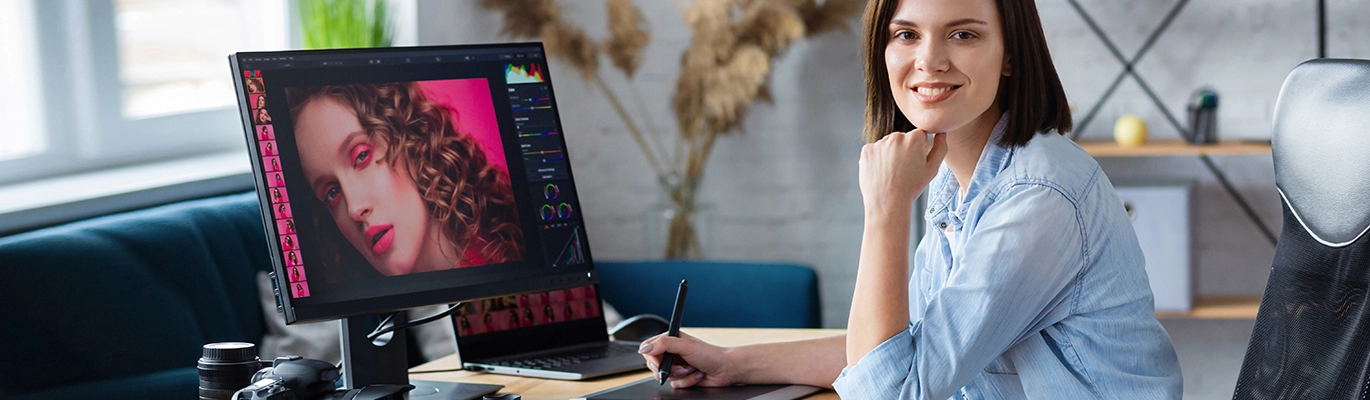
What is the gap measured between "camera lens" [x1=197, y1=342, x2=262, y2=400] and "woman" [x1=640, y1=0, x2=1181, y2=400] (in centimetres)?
62

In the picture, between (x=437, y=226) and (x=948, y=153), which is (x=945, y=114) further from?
(x=437, y=226)

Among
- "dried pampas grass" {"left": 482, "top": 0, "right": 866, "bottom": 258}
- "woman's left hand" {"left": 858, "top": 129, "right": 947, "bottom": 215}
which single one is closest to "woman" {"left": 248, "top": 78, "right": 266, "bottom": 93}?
"woman's left hand" {"left": 858, "top": 129, "right": 947, "bottom": 215}

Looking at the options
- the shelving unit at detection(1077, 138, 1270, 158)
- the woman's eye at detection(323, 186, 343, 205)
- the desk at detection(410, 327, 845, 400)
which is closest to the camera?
the woman's eye at detection(323, 186, 343, 205)

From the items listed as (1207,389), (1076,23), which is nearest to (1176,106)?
(1076,23)

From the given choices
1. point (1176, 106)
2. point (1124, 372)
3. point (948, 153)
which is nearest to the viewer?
point (1124, 372)

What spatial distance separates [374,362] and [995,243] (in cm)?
69

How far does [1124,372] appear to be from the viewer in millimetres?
1304

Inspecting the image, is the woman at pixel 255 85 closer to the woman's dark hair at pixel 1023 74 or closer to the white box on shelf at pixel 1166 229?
the woman's dark hair at pixel 1023 74

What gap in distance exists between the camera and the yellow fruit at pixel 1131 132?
3.11 m

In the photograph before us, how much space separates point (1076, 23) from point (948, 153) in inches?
82.2

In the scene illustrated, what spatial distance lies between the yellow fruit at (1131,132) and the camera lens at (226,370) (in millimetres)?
2391

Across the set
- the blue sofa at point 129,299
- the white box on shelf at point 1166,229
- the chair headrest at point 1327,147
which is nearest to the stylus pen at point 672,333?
the chair headrest at point 1327,147

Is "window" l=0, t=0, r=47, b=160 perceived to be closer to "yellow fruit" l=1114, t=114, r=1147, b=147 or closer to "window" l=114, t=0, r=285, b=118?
"window" l=114, t=0, r=285, b=118

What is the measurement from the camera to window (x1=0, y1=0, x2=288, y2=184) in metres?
2.26
